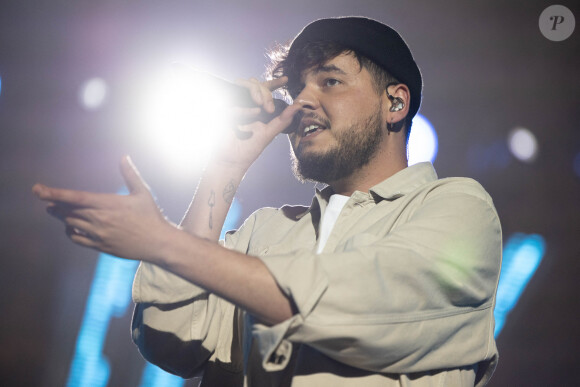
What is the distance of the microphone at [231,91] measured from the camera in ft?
4.56

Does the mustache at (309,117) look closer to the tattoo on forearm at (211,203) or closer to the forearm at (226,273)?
the tattoo on forearm at (211,203)

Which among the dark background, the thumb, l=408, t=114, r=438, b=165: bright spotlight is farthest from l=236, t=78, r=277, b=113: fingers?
l=408, t=114, r=438, b=165: bright spotlight

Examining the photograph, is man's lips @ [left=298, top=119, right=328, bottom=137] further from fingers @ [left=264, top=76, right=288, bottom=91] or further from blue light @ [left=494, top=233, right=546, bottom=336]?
blue light @ [left=494, top=233, right=546, bottom=336]

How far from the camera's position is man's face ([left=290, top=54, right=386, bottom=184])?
159cm

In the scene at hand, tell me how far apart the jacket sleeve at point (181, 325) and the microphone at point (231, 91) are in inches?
19.8

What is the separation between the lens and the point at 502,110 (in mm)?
2969

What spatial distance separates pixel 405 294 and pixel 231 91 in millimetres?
785

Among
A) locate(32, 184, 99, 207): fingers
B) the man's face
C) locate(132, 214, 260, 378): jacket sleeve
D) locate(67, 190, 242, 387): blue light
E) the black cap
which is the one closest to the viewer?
locate(32, 184, 99, 207): fingers

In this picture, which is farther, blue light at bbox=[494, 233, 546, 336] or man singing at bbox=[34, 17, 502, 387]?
blue light at bbox=[494, 233, 546, 336]

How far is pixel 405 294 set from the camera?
3.11ft

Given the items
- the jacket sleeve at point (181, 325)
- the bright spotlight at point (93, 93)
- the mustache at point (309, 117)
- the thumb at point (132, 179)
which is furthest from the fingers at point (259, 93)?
the bright spotlight at point (93, 93)

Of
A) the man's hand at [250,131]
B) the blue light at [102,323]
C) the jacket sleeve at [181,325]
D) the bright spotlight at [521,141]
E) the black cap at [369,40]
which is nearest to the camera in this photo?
the jacket sleeve at [181,325]

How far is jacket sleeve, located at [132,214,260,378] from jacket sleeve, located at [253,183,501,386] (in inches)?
17.7
